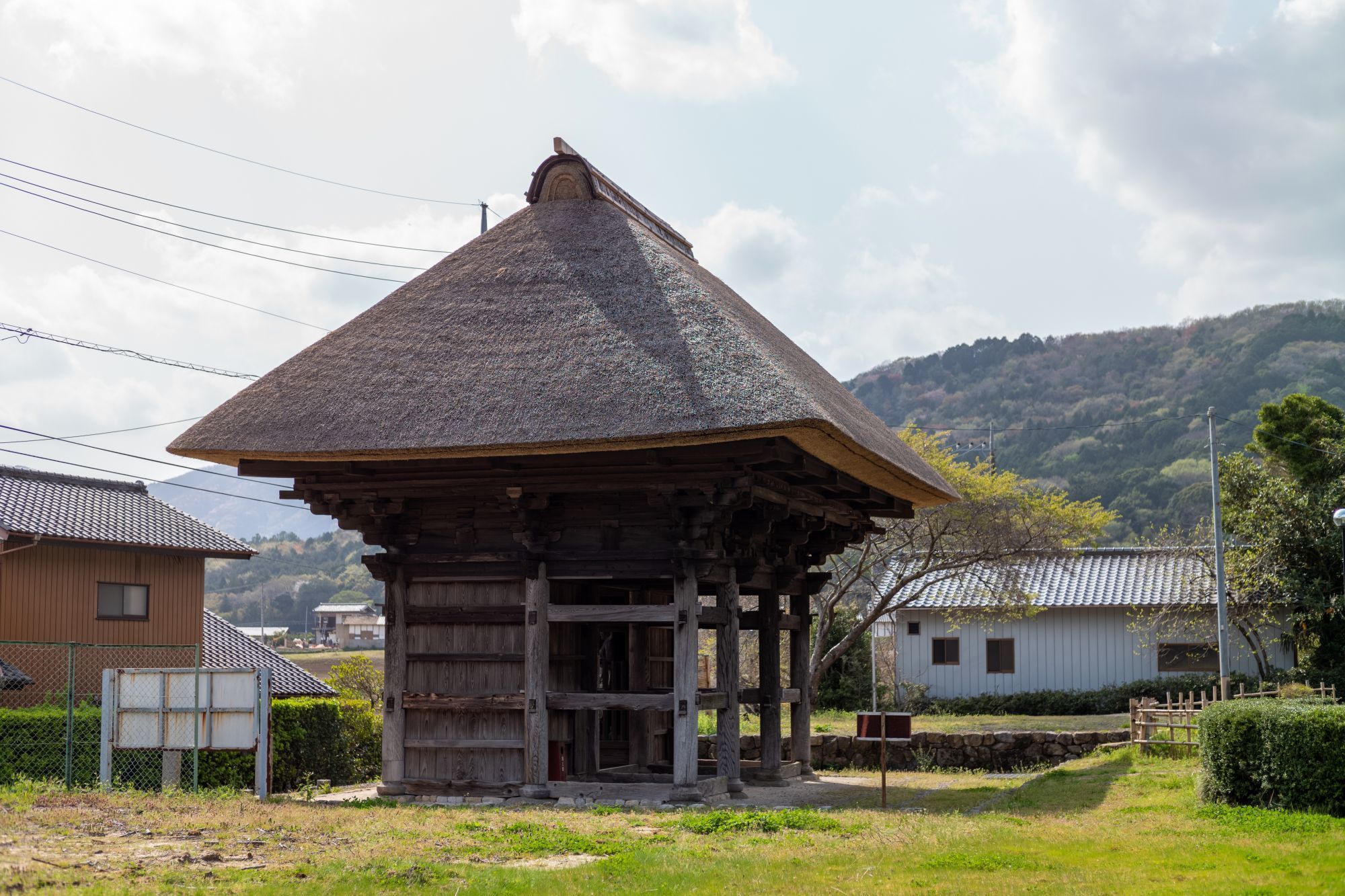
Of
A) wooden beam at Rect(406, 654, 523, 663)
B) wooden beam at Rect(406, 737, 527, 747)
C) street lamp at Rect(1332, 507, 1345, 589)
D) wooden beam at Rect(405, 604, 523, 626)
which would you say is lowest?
wooden beam at Rect(406, 737, 527, 747)

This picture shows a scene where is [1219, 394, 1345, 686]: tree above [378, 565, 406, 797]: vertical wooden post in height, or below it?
above

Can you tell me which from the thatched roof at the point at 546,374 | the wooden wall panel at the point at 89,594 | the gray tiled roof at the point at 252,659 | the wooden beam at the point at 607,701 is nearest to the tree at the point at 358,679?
the gray tiled roof at the point at 252,659

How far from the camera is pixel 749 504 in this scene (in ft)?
45.0

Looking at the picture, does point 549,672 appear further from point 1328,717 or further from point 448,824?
point 1328,717

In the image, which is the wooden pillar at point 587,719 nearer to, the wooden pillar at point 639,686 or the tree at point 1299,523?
the wooden pillar at point 639,686

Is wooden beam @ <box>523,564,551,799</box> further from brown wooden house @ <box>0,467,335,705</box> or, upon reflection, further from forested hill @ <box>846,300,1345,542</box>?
forested hill @ <box>846,300,1345,542</box>

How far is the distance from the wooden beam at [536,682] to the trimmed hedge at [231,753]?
3.65 m

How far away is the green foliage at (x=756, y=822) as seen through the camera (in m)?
11.1

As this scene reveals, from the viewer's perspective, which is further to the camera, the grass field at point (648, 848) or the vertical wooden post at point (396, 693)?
the vertical wooden post at point (396, 693)

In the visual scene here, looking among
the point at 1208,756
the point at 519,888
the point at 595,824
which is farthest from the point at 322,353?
the point at 1208,756

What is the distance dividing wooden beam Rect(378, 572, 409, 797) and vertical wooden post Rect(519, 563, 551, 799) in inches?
60.5

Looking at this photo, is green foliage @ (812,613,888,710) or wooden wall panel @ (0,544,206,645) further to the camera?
green foliage @ (812,613,888,710)

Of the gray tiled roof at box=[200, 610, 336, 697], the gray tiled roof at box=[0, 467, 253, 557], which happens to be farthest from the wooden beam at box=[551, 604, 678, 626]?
the gray tiled roof at box=[0, 467, 253, 557]

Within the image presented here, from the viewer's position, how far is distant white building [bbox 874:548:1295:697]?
36.1m
